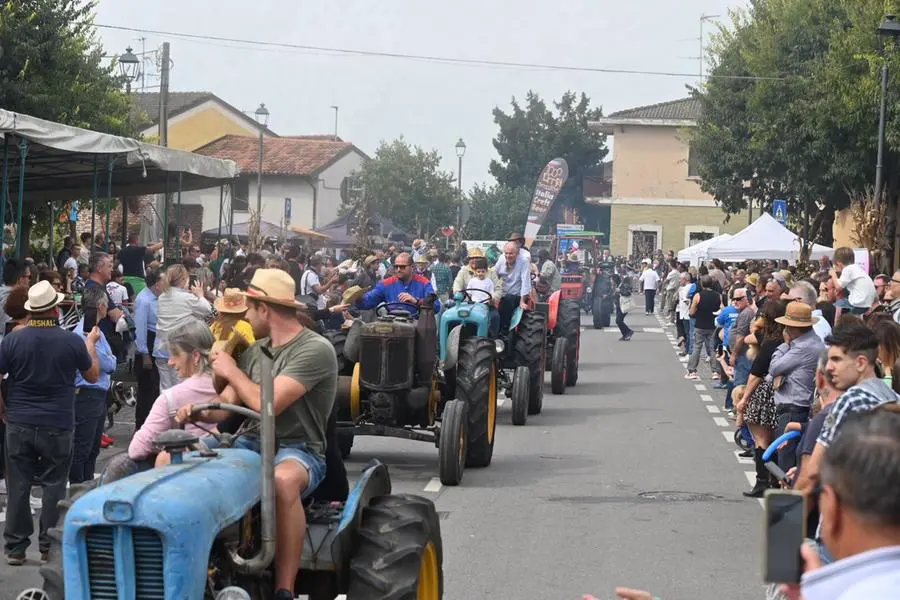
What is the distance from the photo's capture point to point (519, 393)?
16.5 m

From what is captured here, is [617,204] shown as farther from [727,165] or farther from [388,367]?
[388,367]

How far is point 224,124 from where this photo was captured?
253 ft

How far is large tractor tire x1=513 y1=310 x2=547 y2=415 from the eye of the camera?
17.5 metres

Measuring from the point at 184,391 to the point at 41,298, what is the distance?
2342 millimetres

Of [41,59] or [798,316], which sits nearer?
[798,316]

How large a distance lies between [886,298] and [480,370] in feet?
16.5

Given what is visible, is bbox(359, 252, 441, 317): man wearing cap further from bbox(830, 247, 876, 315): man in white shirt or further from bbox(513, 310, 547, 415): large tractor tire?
bbox(830, 247, 876, 315): man in white shirt

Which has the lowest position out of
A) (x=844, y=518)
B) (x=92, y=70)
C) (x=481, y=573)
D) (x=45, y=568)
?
(x=481, y=573)

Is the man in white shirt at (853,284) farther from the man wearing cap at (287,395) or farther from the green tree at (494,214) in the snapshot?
the green tree at (494,214)

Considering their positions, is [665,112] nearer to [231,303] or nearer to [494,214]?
[494,214]

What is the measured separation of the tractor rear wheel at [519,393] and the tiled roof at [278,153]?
54058 millimetres

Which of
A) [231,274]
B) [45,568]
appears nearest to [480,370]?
[231,274]

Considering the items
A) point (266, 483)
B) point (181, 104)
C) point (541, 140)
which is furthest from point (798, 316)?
point (541, 140)

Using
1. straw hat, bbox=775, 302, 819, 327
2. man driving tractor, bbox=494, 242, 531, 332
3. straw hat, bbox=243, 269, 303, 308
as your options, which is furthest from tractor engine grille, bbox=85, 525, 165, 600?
man driving tractor, bbox=494, 242, 531, 332
